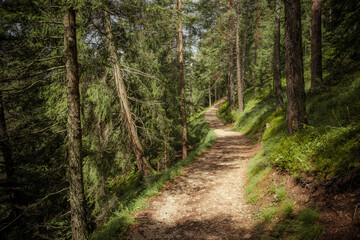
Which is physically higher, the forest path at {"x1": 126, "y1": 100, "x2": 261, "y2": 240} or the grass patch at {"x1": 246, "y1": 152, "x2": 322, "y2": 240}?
the grass patch at {"x1": 246, "y1": 152, "x2": 322, "y2": 240}

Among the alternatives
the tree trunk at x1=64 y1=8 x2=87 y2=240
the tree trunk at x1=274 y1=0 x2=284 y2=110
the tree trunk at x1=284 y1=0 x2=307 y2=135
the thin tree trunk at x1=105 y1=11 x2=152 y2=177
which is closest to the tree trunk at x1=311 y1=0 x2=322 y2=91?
the tree trunk at x1=274 y1=0 x2=284 y2=110

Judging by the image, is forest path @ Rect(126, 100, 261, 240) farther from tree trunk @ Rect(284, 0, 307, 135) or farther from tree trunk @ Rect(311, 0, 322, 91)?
tree trunk @ Rect(311, 0, 322, 91)

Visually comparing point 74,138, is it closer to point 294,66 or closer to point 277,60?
point 294,66

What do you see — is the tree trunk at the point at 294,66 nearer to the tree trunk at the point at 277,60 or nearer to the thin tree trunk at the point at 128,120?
the thin tree trunk at the point at 128,120

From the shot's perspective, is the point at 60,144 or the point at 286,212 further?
the point at 60,144

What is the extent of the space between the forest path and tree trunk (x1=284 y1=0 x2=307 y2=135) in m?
2.72

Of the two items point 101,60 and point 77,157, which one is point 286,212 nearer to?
point 77,157

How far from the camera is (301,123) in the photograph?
454 centimetres

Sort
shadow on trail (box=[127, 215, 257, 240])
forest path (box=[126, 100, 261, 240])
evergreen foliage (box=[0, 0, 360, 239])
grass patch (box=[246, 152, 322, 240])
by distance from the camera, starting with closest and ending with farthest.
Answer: grass patch (box=[246, 152, 322, 240]) < evergreen foliage (box=[0, 0, 360, 239]) < shadow on trail (box=[127, 215, 257, 240]) < forest path (box=[126, 100, 261, 240])

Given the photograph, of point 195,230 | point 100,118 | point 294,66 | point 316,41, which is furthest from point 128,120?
point 316,41

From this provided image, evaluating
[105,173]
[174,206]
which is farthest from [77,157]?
[105,173]

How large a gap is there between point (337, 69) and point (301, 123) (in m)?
4.73

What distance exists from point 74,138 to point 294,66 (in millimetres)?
6149

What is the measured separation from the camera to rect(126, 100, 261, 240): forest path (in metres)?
3.79
